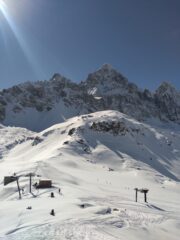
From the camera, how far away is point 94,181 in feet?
186

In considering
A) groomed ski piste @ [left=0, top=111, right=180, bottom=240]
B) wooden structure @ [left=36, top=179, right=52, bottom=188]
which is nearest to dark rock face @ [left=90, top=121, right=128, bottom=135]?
groomed ski piste @ [left=0, top=111, right=180, bottom=240]

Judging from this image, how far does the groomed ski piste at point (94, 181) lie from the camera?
73.7 ft

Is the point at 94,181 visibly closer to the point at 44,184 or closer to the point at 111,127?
the point at 44,184

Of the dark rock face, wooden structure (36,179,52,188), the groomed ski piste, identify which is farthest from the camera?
the dark rock face

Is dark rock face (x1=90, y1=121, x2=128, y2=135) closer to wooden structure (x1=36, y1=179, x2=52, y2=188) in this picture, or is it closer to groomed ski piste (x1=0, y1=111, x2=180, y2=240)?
groomed ski piste (x1=0, y1=111, x2=180, y2=240)

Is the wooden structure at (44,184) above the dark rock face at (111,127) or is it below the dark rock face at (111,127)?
below

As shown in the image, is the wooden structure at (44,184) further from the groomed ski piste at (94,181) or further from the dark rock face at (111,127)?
the dark rock face at (111,127)

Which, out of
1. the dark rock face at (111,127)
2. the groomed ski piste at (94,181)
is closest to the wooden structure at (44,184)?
the groomed ski piste at (94,181)

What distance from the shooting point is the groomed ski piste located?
73.7ft

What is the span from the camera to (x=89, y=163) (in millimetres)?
79750

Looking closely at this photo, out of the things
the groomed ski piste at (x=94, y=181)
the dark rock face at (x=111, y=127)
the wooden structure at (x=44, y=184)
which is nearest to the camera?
the groomed ski piste at (x=94, y=181)

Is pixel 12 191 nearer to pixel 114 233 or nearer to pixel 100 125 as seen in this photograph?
pixel 114 233

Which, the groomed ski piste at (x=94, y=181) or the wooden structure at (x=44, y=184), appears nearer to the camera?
the groomed ski piste at (x=94, y=181)

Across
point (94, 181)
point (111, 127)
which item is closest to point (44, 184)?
point (94, 181)
